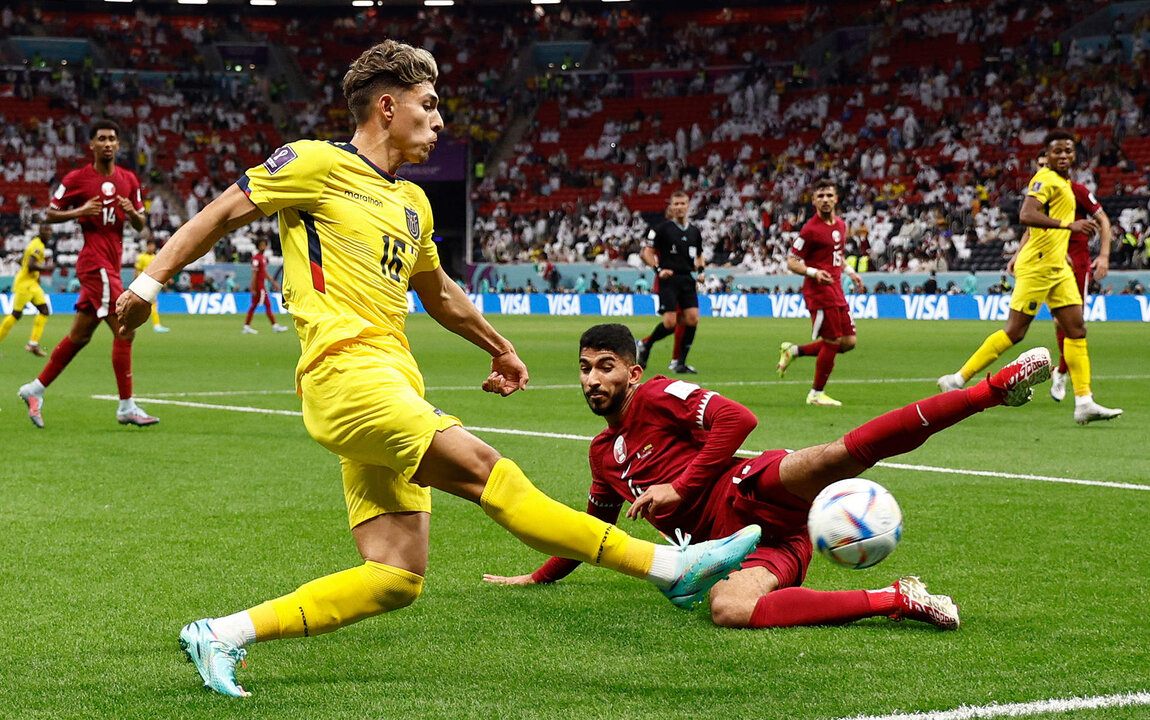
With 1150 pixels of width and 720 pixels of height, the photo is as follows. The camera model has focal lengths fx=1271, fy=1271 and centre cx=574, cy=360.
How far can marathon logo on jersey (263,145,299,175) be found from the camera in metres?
3.75

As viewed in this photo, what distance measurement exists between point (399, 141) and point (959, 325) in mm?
26048

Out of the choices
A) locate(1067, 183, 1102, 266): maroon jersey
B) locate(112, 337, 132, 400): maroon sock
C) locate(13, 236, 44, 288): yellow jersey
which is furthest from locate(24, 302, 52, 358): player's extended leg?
locate(1067, 183, 1102, 266): maroon jersey

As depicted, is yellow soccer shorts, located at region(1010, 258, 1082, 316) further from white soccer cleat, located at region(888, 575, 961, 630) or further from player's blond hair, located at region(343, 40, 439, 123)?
player's blond hair, located at region(343, 40, 439, 123)

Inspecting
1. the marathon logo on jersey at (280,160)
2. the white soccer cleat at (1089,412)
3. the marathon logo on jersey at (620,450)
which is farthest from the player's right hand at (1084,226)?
the marathon logo on jersey at (280,160)

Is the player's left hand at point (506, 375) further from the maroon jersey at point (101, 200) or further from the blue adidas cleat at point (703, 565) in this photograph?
the maroon jersey at point (101, 200)

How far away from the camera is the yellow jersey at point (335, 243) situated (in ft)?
12.2

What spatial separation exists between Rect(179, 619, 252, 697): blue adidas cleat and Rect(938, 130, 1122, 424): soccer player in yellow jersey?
27.5 feet

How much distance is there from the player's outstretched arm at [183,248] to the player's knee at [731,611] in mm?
1995

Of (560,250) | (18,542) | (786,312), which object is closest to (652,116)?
(560,250)

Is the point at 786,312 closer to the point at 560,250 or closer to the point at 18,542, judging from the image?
the point at 560,250

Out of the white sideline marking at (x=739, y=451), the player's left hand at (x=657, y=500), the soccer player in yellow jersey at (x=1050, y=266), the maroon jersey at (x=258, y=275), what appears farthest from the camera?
the maroon jersey at (x=258, y=275)

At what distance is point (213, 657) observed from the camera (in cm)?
356

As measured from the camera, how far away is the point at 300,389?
3.78 metres

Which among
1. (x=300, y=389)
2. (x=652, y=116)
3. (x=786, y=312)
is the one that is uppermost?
(x=652, y=116)
